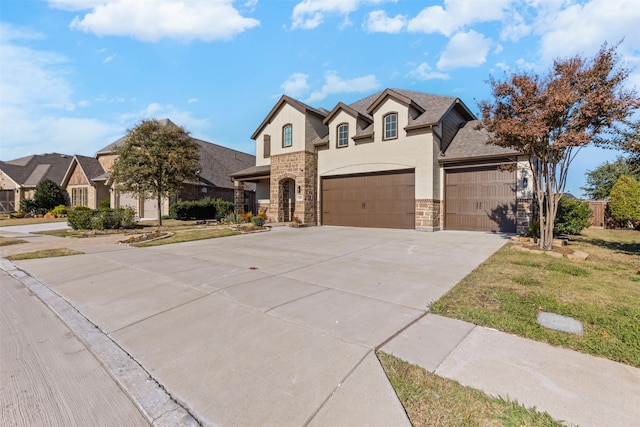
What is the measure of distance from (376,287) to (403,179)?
10738 millimetres

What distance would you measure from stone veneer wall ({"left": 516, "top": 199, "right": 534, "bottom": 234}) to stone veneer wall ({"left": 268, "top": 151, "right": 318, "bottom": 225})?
1028cm

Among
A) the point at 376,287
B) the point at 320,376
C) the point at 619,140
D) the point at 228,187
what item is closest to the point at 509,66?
the point at 619,140

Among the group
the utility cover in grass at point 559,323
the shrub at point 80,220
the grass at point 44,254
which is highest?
the shrub at point 80,220

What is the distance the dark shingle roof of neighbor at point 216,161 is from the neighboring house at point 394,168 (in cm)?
864

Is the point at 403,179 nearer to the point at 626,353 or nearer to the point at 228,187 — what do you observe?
the point at 626,353

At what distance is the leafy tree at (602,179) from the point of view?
109 ft

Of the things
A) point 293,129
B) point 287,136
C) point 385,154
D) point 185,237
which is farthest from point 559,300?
point 287,136

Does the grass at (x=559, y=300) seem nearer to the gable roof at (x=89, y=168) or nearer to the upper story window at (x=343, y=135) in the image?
the upper story window at (x=343, y=135)

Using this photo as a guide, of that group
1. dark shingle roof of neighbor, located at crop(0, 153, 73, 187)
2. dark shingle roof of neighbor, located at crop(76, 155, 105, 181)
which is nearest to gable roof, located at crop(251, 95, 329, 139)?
dark shingle roof of neighbor, located at crop(76, 155, 105, 181)

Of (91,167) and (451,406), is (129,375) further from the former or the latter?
(91,167)

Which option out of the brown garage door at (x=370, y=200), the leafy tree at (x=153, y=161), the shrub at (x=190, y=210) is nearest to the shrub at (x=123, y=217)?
the leafy tree at (x=153, y=161)

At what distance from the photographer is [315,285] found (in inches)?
207

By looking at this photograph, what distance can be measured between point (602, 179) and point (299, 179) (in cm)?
4057

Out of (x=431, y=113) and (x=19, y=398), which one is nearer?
(x=19, y=398)
